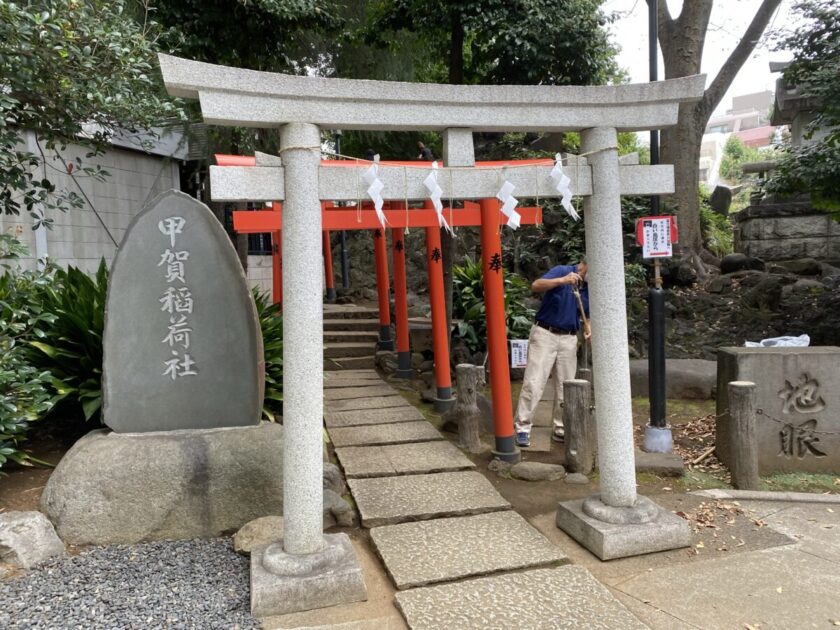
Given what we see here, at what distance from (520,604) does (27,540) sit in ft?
10.5

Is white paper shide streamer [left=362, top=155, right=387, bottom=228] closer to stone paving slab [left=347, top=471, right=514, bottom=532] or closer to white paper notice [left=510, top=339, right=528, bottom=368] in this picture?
stone paving slab [left=347, top=471, right=514, bottom=532]

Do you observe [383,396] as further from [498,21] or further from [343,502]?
[498,21]

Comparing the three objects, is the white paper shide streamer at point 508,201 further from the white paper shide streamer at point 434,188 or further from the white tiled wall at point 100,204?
the white tiled wall at point 100,204

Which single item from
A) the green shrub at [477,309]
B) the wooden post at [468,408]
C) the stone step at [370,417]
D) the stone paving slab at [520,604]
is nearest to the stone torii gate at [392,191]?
the stone paving slab at [520,604]

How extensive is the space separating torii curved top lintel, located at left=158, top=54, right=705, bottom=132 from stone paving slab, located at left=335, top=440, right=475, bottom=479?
3129 mm

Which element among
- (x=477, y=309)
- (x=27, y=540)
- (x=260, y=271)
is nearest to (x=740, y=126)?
(x=260, y=271)

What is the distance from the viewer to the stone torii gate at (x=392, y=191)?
3443 millimetres

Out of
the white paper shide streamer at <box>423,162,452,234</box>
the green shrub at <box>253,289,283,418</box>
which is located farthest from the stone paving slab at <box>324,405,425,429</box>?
the white paper shide streamer at <box>423,162,452,234</box>

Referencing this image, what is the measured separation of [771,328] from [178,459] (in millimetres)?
10015

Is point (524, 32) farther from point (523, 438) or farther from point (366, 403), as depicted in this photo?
point (366, 403)

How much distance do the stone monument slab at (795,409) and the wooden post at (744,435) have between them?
0.43 metres

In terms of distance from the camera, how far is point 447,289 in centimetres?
815

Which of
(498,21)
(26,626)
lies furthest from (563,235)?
(26,626)

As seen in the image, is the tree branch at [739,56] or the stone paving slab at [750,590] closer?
the stone paving slab at [750,590]
